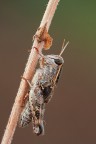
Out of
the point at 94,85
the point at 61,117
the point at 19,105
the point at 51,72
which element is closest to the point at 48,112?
the point at 61,117

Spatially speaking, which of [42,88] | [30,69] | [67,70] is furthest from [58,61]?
[67,70]

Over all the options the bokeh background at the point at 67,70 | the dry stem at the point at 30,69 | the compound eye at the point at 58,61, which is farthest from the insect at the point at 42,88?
the bokeh background at the point at 67,70

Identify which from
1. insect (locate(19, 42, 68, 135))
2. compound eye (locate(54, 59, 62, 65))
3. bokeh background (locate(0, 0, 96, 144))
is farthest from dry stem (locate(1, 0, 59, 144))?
A: bokeh background (locate(0, 0, 96, 144))

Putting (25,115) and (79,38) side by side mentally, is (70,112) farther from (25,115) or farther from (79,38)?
(25,115)

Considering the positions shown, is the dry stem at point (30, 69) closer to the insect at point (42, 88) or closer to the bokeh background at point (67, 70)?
the insect at point (42, 88)

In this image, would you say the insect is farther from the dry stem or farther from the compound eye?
the dry stem

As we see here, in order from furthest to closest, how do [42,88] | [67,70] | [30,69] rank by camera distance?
[67,70], [42,88], [30,69]

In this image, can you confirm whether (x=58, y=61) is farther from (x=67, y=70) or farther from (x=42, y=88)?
(x=67, y=70)

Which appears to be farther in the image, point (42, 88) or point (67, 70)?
point (67, 70)
